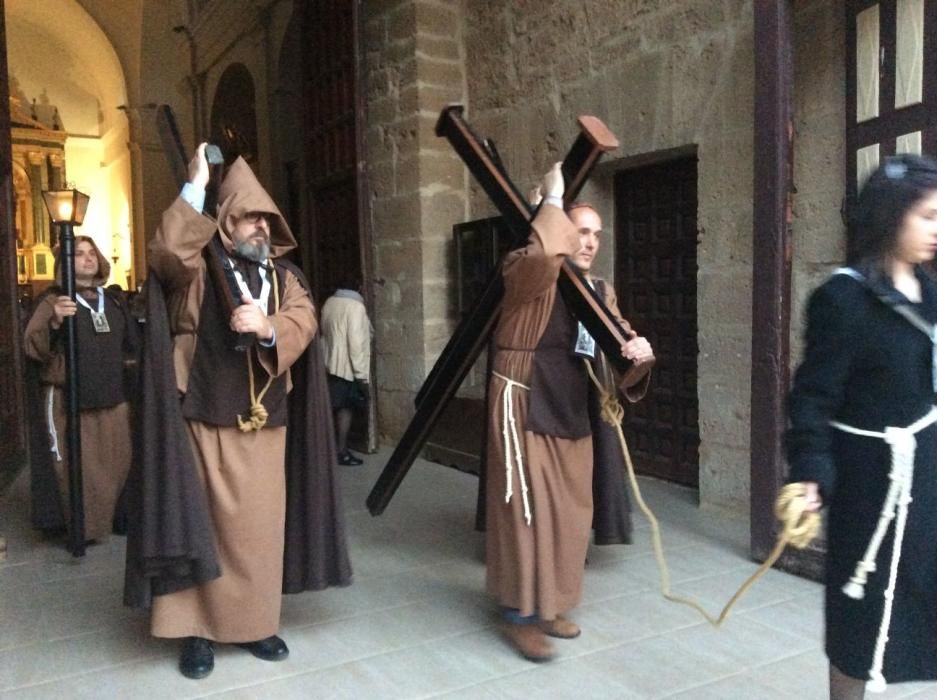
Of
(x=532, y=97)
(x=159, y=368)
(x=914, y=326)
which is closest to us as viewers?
(x=914, y=326)

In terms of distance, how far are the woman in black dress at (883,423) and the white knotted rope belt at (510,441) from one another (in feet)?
3.75

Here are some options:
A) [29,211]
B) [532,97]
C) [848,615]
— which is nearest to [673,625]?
[848,615]

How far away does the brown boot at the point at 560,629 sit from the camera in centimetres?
302

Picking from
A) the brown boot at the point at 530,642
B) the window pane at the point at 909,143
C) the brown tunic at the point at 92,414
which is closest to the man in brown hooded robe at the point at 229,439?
the brown boot at the point at 530,642

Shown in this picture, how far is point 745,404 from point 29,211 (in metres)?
16.6

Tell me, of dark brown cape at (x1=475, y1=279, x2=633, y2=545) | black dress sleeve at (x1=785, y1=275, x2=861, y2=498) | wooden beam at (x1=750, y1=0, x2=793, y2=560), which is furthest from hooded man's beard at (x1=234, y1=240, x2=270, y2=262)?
wooden beam at (x1=750, y1=0, x2=793, y2=560)

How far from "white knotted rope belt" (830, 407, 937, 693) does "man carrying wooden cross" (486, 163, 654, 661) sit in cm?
106

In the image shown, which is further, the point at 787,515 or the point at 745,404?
the point at 745,404

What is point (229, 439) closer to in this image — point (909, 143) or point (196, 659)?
point (196, 659)

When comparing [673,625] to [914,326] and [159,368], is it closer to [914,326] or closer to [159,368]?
[914,326]

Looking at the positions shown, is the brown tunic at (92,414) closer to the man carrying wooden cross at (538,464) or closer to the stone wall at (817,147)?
the man carrying wooden cross at (538,464)

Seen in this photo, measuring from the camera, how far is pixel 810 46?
155 inches

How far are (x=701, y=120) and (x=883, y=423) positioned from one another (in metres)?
3.02

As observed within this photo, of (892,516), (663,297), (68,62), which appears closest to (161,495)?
(892,516)
